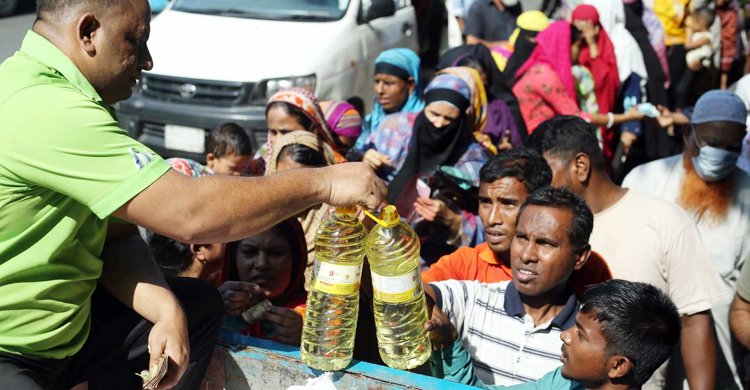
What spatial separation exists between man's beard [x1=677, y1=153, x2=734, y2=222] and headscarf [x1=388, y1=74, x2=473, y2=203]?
4.91 feet

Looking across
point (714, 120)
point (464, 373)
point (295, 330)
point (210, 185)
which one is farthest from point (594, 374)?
point (714, 120)

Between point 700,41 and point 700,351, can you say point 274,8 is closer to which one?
point 700,41

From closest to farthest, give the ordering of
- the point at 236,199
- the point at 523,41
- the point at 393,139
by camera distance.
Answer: the point at 236,199 < the point at 393,139 < the point at 523,41

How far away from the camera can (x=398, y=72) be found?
7051 mm

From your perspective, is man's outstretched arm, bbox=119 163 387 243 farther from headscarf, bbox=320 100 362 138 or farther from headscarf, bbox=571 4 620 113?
headscarf, bbox=571 4 620 113

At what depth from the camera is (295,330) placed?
3.38 m

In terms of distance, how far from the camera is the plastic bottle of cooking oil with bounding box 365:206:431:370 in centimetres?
272

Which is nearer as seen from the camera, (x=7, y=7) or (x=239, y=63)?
(x=239, y=63)

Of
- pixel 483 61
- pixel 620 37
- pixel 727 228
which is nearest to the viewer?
pixel 727 228

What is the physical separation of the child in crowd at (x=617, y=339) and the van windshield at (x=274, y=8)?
567 cm

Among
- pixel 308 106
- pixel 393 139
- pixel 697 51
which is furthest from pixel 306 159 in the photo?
pixel 697 51

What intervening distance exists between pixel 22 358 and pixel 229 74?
18.0 feet

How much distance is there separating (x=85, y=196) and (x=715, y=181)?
362 centimetres

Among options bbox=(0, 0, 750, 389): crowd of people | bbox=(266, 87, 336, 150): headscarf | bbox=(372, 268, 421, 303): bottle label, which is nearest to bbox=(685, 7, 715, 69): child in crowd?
bbox=(0, 0, 750, 389): crowd of people
